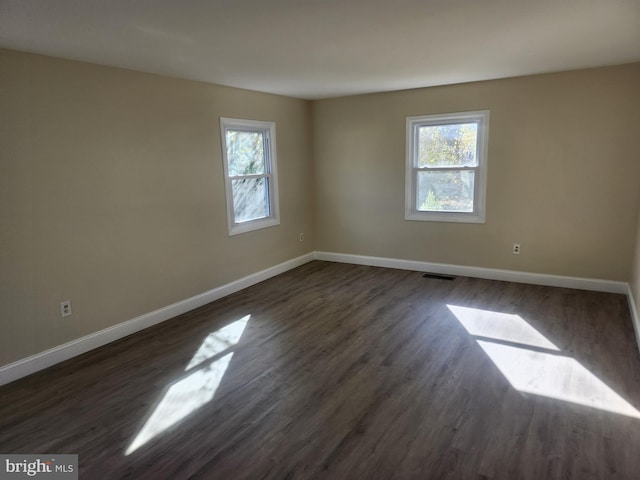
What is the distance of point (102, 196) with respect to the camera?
344 centimetres

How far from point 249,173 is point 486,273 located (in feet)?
10.5

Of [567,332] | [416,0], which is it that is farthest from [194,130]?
[567,332]

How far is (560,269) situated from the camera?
4.65 m

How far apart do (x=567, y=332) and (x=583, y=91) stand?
252 centimetres

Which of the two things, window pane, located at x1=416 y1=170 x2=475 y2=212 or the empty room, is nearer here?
the empty room

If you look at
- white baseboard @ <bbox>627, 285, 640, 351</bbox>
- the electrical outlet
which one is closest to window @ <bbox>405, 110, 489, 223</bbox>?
white baseboard @ <bbox>627, 285, 640, 351</bbox>

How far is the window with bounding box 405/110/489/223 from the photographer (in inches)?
194

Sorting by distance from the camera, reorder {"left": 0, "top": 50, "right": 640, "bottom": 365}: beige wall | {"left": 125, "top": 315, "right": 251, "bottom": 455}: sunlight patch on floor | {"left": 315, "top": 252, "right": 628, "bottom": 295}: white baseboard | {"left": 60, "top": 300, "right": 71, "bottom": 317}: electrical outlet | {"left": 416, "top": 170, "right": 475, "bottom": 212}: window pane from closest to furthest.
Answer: {"left": 125, "top": 315, "right": 251, "bottom": 455}: sunlight patch on floor
{"left": 0, "top": 50, "right": 640, "bottom": 365}: beige wall
{"left": 60, "top": 300, "right": 71, "bottom": 317}: electrical outlet
{"left": 315, "top": 252, "right": 628, "bottom": 295}: white baseboard
{"left": 416, "top": 170, "right": 475, "bottom": 212}: window pane

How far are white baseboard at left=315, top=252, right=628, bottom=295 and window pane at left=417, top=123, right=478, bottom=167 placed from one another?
132cm

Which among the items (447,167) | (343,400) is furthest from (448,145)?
(343,400)

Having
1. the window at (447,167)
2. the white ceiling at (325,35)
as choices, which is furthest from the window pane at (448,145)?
the white ceiling at (325,35)

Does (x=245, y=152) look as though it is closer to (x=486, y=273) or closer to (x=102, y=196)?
(x=102, y=196)

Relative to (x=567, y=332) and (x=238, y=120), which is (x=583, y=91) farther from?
(x=238, y=120)

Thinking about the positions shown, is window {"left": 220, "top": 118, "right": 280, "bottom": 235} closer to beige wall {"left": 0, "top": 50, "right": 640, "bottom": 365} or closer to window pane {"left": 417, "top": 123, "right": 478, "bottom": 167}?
beige wall {"left": 0, "top": 50, "right": 640, "bottom": 365}
